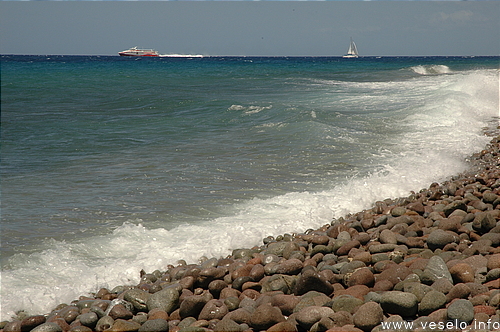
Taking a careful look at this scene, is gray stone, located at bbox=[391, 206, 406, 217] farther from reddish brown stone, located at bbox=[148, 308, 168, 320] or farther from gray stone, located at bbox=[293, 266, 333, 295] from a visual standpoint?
reddish brown stone, located at bbox=[148, 308, 168, 320]

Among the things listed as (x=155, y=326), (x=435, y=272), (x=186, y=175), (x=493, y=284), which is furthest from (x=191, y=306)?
(x=186, y=175)

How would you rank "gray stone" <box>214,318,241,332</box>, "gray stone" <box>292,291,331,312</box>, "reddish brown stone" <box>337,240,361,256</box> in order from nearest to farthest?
"gray stone" <box>214,318,241,332</box>
"gray stone" <box>292,291,331,312</box>
"reddish brown stone" <box>337,240,361,256</box>

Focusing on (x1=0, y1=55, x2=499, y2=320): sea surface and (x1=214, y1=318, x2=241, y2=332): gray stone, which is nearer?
(x1=214, y1=318, x2=241, y2=332): gray stone

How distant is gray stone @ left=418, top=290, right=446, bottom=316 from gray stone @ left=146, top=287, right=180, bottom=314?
1794 millimetres

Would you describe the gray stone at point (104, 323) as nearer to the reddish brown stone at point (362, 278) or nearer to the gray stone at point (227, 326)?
the gray stone at point (227, 326)

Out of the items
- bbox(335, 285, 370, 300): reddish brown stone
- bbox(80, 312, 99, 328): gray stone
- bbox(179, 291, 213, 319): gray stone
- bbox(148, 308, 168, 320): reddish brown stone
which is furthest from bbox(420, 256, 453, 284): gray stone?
bbox(80, 312, 99, 328): gray stone

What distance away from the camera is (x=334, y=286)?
3.48 meters

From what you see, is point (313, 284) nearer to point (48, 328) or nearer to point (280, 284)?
point (280, 284)

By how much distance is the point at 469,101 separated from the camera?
15.1 m

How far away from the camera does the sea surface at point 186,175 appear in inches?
195

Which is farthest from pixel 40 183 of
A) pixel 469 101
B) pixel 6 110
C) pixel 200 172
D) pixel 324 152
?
pixel 469 101

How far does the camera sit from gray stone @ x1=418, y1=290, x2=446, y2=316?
2885mm

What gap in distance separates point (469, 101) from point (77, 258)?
1402 cm

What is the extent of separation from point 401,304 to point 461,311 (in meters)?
0.36
